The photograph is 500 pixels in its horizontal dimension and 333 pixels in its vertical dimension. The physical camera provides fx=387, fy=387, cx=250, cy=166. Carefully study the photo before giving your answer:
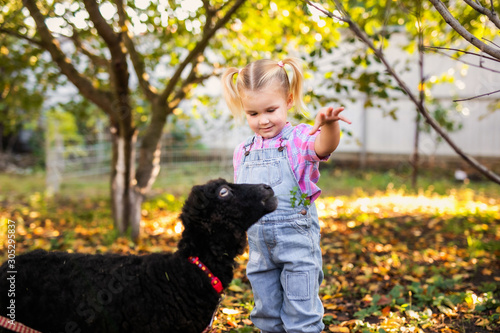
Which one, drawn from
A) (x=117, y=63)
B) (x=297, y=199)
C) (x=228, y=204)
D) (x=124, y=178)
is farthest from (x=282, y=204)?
(x=124, y=178)

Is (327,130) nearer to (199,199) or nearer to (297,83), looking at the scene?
(297,83)

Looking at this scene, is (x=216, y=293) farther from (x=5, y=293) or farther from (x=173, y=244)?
(x=173, y=244)

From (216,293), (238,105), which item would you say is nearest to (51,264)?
(216,293)

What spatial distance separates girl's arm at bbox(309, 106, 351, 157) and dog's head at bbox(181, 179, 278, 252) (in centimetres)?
40

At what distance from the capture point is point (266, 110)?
2451mm

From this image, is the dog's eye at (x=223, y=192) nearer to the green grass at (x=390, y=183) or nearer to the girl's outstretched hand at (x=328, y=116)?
the girl's outstretched hand at (x=328, y=116)

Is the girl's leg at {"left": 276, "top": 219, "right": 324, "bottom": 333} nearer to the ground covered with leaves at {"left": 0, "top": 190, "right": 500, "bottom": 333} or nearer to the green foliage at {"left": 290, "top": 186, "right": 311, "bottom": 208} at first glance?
the green foliage at {"left": 290, "top": 186, "right": 311, "bottom": 208}

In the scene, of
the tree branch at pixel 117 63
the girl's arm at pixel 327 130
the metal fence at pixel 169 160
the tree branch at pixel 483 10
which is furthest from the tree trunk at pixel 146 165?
the metal fence at pixel 169 160

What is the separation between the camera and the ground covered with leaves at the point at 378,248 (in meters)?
3.26

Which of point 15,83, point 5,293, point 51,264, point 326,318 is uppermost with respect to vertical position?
point 15,83

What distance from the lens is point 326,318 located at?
10.6 feet

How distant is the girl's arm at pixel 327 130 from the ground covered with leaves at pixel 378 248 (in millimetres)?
1108

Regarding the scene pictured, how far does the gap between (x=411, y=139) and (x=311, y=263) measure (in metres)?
11.9

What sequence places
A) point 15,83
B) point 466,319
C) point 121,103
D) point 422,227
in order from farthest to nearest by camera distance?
point 15,83, point 422,227, point 121,103, point 466,319
